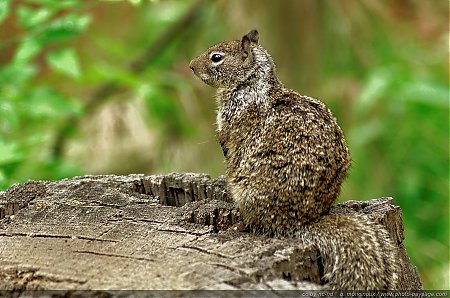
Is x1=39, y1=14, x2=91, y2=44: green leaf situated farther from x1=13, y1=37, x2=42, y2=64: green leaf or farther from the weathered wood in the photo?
the weathered wood

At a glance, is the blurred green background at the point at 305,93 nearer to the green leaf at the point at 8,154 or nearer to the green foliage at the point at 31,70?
the green foliage at the point at 31,70

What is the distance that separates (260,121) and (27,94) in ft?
5.68

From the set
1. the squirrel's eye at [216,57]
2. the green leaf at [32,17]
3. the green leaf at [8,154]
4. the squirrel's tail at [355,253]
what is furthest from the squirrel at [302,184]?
the green leaf at [32,17]

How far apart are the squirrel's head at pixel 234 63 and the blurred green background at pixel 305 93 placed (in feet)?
4.33

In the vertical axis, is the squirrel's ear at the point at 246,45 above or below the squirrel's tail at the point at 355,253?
above

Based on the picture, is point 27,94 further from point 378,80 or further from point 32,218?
point 378,80

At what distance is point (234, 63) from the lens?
3709mm

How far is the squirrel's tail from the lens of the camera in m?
2.67

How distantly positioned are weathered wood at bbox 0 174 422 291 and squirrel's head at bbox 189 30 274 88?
58 cm

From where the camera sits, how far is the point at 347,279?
2662 mm

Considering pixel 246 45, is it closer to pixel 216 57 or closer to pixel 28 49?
pixel 216 57

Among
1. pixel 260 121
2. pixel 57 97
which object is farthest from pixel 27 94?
pixel 260 121

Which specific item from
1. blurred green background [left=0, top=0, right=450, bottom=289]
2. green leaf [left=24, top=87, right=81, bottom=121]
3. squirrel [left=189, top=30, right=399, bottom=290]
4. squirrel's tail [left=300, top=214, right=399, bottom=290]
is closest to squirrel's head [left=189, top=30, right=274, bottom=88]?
squirrel [left=189, top=30, right=399, bottom=290]

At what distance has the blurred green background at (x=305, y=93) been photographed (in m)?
5.47
